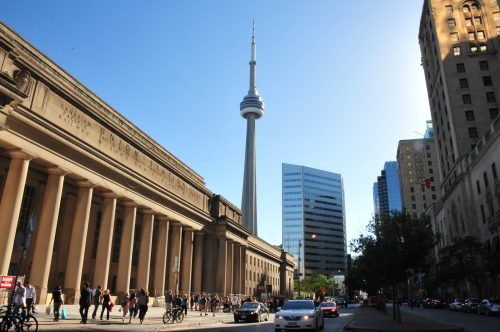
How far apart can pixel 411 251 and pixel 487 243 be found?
116 feet

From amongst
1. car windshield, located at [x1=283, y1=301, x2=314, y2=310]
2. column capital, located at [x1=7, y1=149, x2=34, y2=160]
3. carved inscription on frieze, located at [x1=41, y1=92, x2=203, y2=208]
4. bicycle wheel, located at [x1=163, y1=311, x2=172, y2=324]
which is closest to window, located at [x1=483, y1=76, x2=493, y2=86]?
carved inscription on frieze, located at [x1=41, y1=92, x2=203, y2=208]

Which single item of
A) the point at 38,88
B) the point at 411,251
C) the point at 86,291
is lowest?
the point at 86,291

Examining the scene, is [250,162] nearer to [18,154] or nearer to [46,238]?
[46,238]

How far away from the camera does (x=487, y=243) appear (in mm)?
52438

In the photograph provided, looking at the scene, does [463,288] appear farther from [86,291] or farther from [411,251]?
[86,291]

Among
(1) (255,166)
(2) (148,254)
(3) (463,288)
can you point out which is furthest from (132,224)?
(1) (255,166)

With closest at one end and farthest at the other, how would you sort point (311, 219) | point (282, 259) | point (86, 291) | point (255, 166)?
1. point (86, 291)
2. point (282, 259)
3. point (255, 166)
4. point (311, 219)

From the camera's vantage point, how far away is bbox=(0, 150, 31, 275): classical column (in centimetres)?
2398

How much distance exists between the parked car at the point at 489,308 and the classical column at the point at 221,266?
105ft

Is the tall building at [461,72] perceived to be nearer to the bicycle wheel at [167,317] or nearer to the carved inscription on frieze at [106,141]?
the carved inscription on frieze at [106,141]

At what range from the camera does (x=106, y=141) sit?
34.6m

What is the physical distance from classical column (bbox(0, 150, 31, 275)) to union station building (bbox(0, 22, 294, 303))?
57mm

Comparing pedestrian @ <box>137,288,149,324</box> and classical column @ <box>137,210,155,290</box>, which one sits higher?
classical column @ <box>137,210,155,290</box>

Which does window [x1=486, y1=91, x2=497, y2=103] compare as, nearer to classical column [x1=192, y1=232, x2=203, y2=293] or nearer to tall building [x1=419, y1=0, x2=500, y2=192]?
tall building [x1=419, y1=0, x2=500, y2=192]
